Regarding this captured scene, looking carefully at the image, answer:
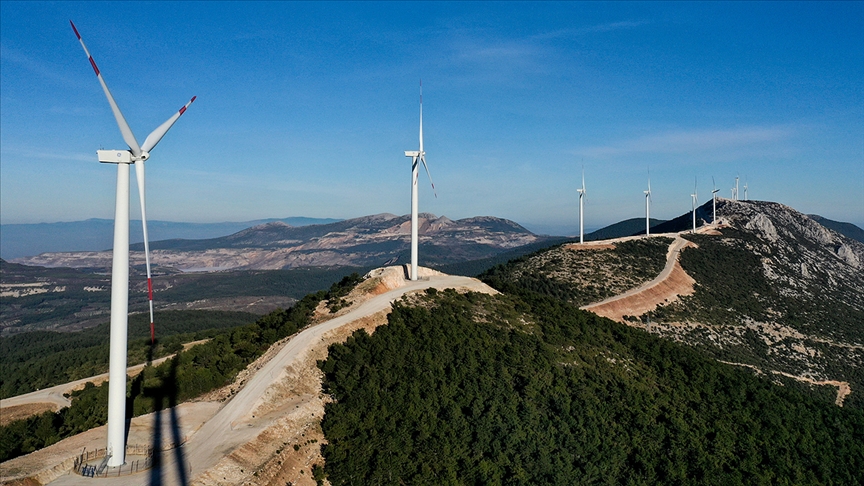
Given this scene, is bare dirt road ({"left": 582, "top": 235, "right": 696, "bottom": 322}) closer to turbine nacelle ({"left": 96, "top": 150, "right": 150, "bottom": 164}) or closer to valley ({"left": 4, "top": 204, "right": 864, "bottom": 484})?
valley ({"left": 4, "top": 204, "right": 864, "bottom": 484})

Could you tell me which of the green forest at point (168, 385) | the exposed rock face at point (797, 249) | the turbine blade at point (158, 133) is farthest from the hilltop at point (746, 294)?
the turbine blade at point (158, 133)

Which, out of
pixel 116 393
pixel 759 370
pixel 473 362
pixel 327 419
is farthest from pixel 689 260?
pixel 116 393

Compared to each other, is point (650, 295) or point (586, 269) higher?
point (586, 269)

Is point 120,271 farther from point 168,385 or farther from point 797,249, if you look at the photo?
point 797,249

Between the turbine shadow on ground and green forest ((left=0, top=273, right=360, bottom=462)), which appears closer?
the turbine shadow on ground

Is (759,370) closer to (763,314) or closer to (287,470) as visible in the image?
(763,314)

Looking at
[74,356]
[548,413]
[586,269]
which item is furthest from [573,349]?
[74,356]

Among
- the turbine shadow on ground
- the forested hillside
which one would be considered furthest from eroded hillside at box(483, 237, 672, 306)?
the turbine shadow on ground
